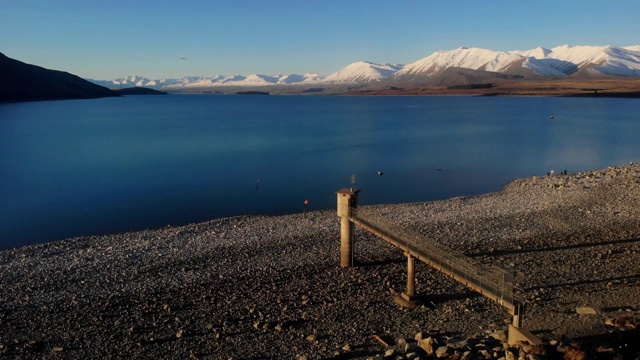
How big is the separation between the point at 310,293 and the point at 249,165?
2904cm

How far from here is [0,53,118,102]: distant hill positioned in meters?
131

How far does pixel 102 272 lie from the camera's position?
598 inches

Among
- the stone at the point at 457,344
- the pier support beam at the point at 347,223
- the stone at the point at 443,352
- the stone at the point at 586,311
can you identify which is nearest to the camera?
the stone at the point at 443,352

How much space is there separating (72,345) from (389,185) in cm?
2422

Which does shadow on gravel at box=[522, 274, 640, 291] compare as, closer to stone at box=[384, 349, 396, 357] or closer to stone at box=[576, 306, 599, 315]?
stone at box=[576, 306, 599, 315]

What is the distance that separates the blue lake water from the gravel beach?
7232mm

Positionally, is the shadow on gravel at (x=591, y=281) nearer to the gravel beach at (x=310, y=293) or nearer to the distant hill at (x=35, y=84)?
the gravel beach at (x=310, y=293)

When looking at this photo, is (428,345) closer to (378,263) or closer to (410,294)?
(410,294)

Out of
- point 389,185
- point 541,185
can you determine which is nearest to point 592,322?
point 541,185

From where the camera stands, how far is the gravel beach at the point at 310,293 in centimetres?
1038

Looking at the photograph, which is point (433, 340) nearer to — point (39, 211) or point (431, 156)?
point (39, 211)

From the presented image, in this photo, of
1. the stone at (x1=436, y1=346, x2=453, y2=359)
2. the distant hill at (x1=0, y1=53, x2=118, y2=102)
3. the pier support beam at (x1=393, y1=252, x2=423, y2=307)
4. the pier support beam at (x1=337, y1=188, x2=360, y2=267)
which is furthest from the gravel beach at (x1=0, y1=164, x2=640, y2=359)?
the distant hill at (x1=0, y1=53, x2=118, y2=102)

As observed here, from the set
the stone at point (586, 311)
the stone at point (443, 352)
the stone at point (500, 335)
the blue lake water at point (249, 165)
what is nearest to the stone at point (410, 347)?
the stone at point (443, 352)

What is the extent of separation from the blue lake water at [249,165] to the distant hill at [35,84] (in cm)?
6999
